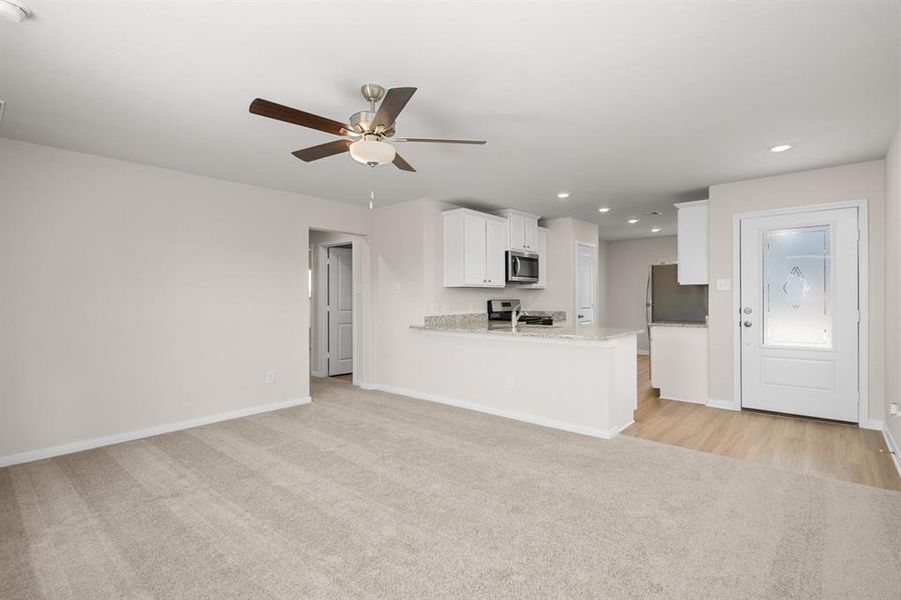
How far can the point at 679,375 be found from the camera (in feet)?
16.4

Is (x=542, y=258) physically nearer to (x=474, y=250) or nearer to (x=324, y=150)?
(x=474, y=250)

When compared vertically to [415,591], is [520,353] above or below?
above

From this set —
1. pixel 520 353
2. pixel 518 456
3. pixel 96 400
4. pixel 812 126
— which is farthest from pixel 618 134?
pixel 96 400

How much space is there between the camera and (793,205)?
4.15 m

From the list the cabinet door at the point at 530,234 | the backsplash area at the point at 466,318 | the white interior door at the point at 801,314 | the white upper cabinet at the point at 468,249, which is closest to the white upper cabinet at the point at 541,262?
the cabinet door at the point at 530,234

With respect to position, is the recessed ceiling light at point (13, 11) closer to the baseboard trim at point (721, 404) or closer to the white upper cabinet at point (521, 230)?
the white upper cabinet at point (521, 230)

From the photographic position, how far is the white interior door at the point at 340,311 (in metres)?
6.62

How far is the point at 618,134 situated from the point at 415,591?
9.90ft

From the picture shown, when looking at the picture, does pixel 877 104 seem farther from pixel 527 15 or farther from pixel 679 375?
pixel 679 375

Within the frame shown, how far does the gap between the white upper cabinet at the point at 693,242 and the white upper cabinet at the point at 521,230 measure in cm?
187

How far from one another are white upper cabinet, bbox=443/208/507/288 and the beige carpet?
2.29 m

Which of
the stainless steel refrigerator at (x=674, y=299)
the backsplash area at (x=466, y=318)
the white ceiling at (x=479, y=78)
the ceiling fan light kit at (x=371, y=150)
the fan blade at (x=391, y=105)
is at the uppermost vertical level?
the white ceiling at (x=479, y=78)

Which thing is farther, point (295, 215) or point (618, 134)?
point (295, 215)

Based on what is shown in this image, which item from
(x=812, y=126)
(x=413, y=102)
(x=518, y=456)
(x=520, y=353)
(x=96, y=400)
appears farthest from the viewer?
(x=520, y=353)
